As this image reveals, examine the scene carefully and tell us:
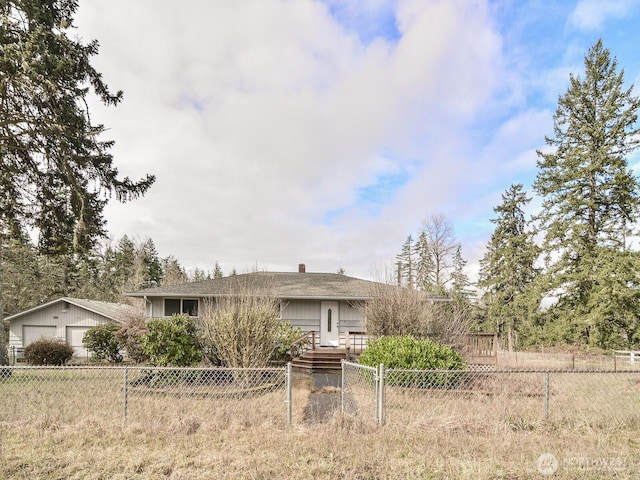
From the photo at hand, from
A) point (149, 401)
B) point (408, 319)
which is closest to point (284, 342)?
point (408, 319)

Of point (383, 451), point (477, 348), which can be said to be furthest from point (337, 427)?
point (477, 348)

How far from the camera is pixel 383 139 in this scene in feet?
49.5

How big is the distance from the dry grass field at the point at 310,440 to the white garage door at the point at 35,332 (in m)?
19.8

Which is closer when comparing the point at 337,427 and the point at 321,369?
the point at 337,427

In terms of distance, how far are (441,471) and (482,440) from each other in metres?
1.26

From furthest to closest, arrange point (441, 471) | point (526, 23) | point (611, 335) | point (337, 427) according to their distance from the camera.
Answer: point (611, 335), point (526, 23), point (337, 427), point (441, 471)

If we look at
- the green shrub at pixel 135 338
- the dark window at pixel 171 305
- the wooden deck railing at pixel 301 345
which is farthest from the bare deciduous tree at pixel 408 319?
the dark window at pixel 171 305

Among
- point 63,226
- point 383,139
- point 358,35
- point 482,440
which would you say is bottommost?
point 482,440

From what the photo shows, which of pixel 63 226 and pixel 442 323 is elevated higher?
pixel 63 226

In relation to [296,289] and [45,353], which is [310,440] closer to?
[296,289]

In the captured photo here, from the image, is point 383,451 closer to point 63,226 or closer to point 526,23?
point 526,23

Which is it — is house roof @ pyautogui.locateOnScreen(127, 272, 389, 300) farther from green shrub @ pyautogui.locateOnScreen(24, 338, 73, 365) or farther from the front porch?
green shrub @ pyautogui.locateOnScreen(24, 338, 73, 365)

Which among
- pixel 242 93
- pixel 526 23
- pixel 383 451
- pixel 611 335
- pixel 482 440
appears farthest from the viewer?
pixel 611 335

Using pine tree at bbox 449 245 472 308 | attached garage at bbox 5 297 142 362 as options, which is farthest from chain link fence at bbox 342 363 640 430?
pine tree at bbox 449 245 472 308
